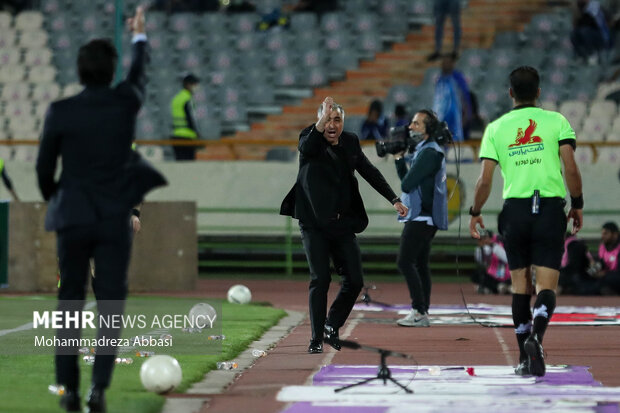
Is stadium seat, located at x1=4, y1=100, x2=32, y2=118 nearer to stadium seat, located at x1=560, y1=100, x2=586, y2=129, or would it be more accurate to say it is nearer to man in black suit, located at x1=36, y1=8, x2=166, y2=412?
stadium seat, located at x1=560, y1=100, x2=586, y2=129

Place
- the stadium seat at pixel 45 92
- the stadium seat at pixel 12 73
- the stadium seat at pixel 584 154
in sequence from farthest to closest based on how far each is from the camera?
the stadium seat at pixel 12 73 < the stadium seat at pixel 45 92 < the stadium seat at pixel 584 154

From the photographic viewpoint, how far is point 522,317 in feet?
30.6

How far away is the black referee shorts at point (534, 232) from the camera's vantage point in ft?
29.9

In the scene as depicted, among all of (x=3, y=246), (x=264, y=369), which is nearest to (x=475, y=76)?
(x=3, y=246)

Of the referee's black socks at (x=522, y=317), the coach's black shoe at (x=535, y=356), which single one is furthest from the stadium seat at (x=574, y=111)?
the coach's black shoe at (x=535, y=356)

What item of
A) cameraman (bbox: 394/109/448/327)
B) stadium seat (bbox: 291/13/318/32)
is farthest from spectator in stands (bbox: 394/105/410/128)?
cameraman (bbox: 394/109/448/327)

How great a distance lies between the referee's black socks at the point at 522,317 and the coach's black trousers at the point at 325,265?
1930mm

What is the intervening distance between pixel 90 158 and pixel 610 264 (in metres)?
14.4

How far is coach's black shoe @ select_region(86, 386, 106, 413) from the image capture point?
23.3 feet

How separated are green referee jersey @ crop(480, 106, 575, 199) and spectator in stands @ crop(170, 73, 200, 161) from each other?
14541mm

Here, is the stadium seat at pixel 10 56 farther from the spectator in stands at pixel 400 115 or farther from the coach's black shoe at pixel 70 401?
the coach's black shoe at pixel 70 401

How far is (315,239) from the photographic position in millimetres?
10859

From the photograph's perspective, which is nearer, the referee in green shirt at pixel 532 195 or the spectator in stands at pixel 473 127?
the referee in green shirt at pixel 532 195

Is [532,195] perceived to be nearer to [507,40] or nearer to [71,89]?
[507,40]
